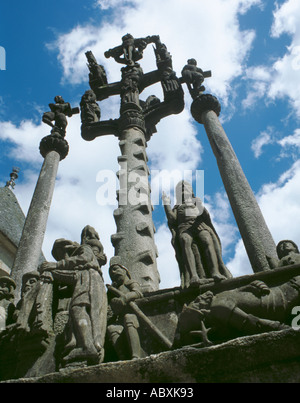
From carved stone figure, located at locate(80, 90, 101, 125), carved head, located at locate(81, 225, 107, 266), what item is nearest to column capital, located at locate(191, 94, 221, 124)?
carved stone figure, located at locate(80, 90, 101, 125)

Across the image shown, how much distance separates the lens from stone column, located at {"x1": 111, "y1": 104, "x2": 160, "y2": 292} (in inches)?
271

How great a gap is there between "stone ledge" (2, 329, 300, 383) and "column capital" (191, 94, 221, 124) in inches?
315

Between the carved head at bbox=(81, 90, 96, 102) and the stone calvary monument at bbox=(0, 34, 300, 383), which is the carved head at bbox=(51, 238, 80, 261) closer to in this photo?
the stone calvary monument at bbox=(0, 34, 300, 383)

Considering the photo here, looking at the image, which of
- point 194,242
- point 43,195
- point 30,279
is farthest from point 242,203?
point 43,195

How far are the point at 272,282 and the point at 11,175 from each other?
2515 cm

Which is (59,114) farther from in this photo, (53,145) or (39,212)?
(39,212)

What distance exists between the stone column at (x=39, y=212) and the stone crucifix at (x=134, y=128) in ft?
5.57

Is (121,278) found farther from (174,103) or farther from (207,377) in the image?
(174,103)

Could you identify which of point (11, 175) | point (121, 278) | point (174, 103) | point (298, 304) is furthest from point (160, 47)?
point (11, 175)

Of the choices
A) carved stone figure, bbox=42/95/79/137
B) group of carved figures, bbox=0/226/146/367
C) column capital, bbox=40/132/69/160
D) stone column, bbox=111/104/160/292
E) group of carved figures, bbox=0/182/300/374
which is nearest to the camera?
group of carved figures, bbox=0/182/300/374

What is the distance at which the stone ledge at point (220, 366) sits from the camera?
3.31 metres

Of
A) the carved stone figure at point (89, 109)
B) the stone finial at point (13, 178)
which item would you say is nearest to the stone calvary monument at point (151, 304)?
the carved stone figure at point (89, 109)

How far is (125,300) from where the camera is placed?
488 centimetres

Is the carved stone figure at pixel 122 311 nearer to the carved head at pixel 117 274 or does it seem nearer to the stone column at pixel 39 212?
the carved head at pixel 117 274
